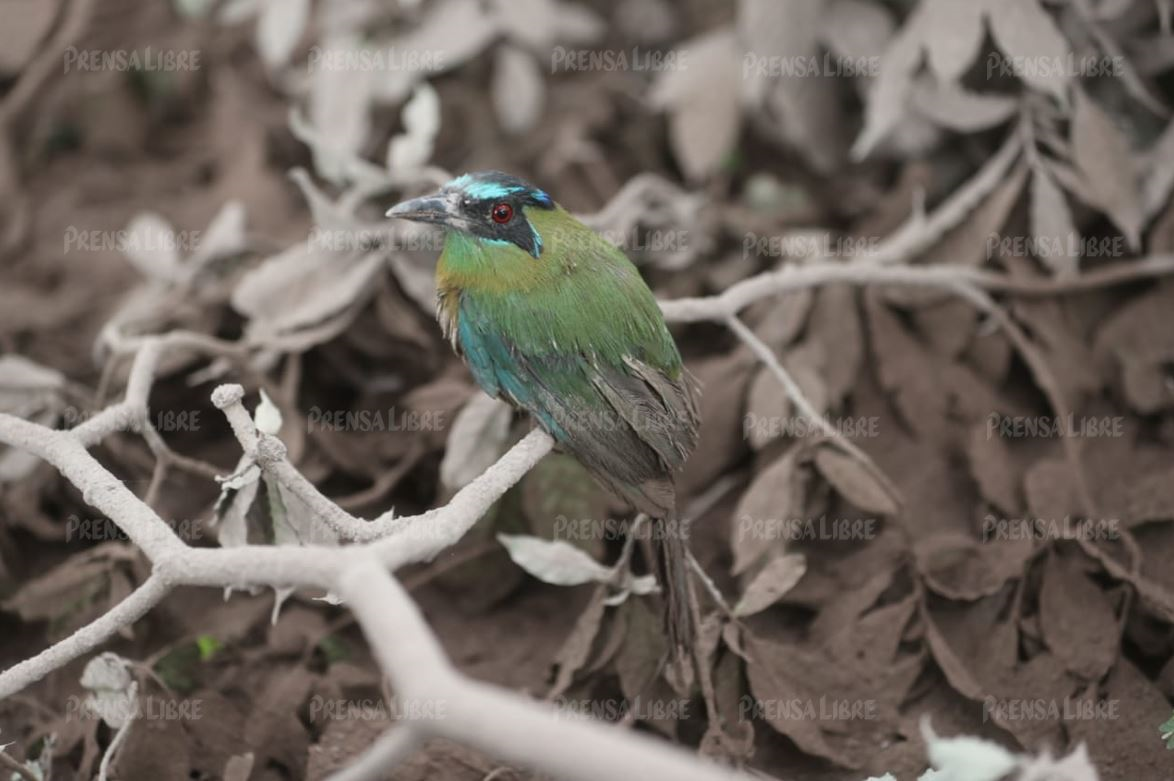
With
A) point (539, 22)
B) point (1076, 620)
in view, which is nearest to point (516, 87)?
point (539, 22)

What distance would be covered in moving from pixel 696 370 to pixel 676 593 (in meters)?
1.13

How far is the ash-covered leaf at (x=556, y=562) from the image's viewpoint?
8.43ft

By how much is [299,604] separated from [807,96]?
8.00 ft

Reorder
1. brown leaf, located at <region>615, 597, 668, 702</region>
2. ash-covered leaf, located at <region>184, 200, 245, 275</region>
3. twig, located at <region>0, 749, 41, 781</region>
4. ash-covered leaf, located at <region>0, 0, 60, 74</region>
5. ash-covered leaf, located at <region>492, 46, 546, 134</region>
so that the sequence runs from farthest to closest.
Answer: ash-covered leaf, located at <region>0, 0, 60, 74</region> < ash-covered leaf, located at <region>492, 46, 546, 134</region> < ash-covered leaf, located at <region>184, 200, 245, 275</region> < brown leaf, located at <region>615, 597, 668, 702</region> < twig, located at <region>0, 749, 41, 781</region>

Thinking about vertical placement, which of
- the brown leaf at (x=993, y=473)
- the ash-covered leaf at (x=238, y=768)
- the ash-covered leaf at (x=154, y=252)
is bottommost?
the ash-covered leaf at (x=238, y=768)

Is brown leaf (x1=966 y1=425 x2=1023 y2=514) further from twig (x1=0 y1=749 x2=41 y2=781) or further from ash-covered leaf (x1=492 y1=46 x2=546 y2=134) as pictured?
twig (x1=0 y1=749 x2=41 y2=781)

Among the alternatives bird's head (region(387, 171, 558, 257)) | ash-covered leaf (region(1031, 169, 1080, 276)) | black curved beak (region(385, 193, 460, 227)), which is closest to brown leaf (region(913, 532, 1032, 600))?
ash-covered leaf (region(1031, 169, 1080, 276))

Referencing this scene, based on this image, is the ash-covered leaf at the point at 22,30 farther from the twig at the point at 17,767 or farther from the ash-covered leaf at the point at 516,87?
the twig at the point at 17,767

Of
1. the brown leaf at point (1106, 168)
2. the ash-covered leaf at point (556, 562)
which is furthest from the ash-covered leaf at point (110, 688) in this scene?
the brown leaf at point (1106, 168)

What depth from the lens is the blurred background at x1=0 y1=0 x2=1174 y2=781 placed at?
2604mm

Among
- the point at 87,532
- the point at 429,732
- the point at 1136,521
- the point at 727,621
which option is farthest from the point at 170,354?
the point at 1136,521

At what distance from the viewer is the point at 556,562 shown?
2.59m

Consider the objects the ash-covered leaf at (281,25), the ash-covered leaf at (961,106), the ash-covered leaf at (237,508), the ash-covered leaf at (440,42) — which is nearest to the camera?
the ash-covered leaf at (237,508)

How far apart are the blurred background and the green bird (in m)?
0.32
